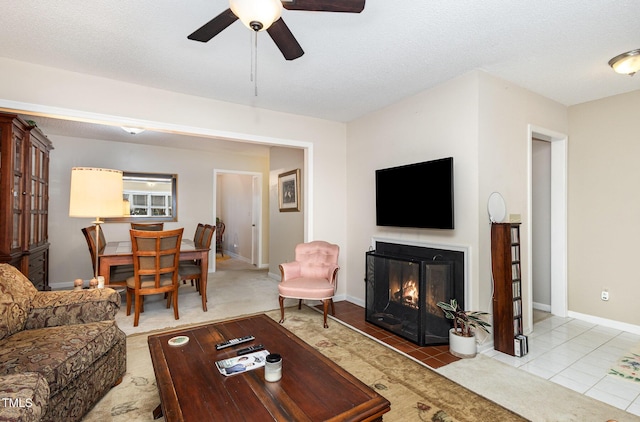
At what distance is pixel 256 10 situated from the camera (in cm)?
132

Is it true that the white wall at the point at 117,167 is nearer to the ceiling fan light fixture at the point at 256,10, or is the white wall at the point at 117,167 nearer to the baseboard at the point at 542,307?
the ceiling fan light fixture at the point at 256,10

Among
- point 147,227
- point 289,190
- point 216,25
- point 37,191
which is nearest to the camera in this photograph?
point 216,25

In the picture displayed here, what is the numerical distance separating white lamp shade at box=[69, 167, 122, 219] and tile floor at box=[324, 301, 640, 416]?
2662 mm

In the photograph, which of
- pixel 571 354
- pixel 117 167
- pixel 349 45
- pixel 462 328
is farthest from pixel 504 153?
pixel 117 167

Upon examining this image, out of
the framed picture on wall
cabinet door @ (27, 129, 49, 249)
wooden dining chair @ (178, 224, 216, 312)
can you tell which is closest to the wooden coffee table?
wooden dining chair @ (178, 224, 216, 312)

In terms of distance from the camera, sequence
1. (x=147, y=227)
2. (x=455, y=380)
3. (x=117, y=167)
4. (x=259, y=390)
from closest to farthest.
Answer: (x=259, y=390), (x=455, y=380), (x=147, y=227), (x=117, y=167)

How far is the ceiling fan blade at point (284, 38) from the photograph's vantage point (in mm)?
1593

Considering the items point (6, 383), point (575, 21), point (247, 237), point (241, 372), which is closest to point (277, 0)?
point (241, 372)

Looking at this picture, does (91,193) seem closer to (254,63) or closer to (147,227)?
(254,63)

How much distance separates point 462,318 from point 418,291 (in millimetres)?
419

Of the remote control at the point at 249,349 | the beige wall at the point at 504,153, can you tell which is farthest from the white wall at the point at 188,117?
the remote control at the point at 249,349

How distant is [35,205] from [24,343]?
3.01 meters

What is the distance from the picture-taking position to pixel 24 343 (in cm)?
173

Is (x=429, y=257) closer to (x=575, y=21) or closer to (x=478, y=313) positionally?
(x=478, y=313)
